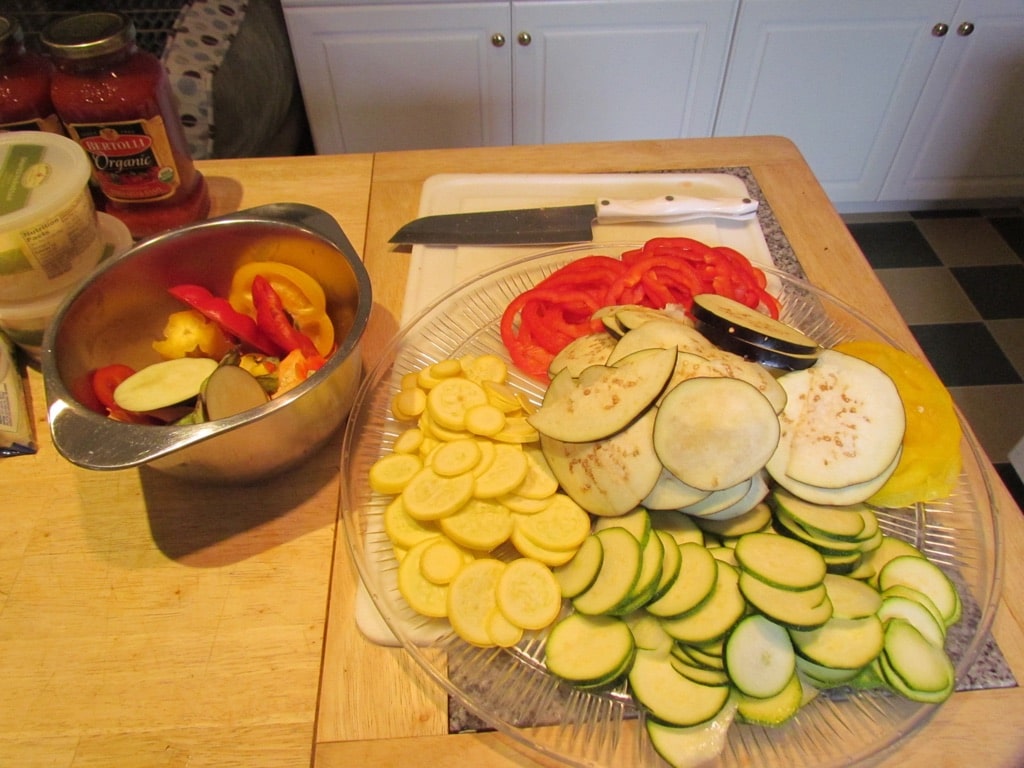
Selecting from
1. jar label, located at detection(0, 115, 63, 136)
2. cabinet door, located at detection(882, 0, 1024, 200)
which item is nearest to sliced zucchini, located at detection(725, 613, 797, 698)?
jar label, located at detection(0, 115, 63, 136)

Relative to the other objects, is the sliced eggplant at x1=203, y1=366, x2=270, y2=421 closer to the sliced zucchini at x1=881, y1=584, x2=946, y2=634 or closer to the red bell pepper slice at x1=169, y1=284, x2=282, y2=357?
the red bell pepper slice at x1=169, y1=284, x2=282, y2=357

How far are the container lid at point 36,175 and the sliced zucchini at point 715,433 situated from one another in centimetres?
74

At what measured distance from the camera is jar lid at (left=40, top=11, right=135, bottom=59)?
0.88 metres

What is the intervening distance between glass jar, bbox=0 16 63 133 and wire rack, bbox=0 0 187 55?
948 mm

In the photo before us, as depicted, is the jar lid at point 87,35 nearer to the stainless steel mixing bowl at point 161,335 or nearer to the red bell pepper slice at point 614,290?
the stainless steel mixing bowl at point 161,335

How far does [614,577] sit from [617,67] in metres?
1.79

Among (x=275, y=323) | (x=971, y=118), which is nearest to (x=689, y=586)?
(x=275, y=323)

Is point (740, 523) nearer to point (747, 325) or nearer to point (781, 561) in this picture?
point (781, 561)

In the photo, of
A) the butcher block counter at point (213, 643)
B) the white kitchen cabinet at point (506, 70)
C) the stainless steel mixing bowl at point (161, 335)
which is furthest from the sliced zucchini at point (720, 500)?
the white kitchen cabinet at point (506, 70)

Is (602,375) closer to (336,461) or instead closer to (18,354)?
(336,461)

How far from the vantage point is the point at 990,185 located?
2.44m

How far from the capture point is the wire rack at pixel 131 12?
1.82 metres

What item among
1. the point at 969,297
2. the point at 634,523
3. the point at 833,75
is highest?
the point at 634,523

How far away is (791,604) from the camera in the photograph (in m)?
0.64
